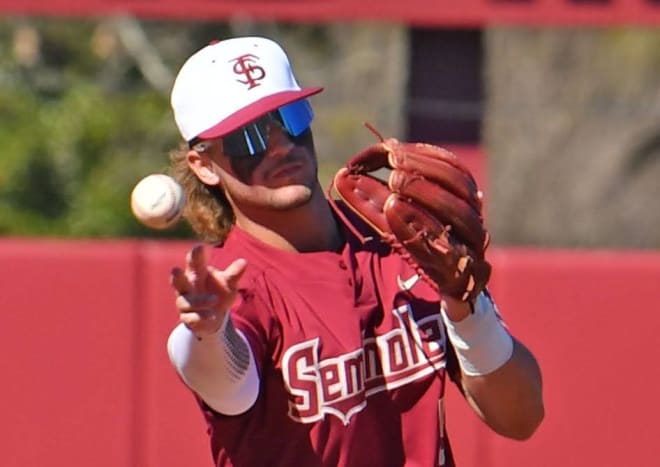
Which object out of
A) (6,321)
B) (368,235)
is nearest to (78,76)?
(6,321)

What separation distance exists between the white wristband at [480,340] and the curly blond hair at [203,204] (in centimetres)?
49

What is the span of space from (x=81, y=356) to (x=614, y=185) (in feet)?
33.1

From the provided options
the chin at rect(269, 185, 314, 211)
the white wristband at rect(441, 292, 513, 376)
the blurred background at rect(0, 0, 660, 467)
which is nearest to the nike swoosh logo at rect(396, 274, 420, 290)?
the white wristband at rect(441, 292, 513, 376)

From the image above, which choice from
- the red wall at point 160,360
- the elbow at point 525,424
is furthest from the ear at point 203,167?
the red wall at point 160,360

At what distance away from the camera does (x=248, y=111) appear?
311 cm

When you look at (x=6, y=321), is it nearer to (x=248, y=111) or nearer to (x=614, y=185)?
(x=248, y=111)

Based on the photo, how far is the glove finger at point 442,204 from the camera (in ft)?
9.82

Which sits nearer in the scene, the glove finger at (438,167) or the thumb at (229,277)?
the thumb at (229,277)

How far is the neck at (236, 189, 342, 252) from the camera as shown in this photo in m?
3.18

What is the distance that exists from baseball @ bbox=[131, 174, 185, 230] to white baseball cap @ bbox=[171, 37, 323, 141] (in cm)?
27

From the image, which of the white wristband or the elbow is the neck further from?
the elbow

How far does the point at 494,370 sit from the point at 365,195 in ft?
1.25

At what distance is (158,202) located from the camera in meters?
2.85

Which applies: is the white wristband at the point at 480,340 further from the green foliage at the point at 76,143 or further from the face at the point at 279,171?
the green foliage at the point at 76,143
